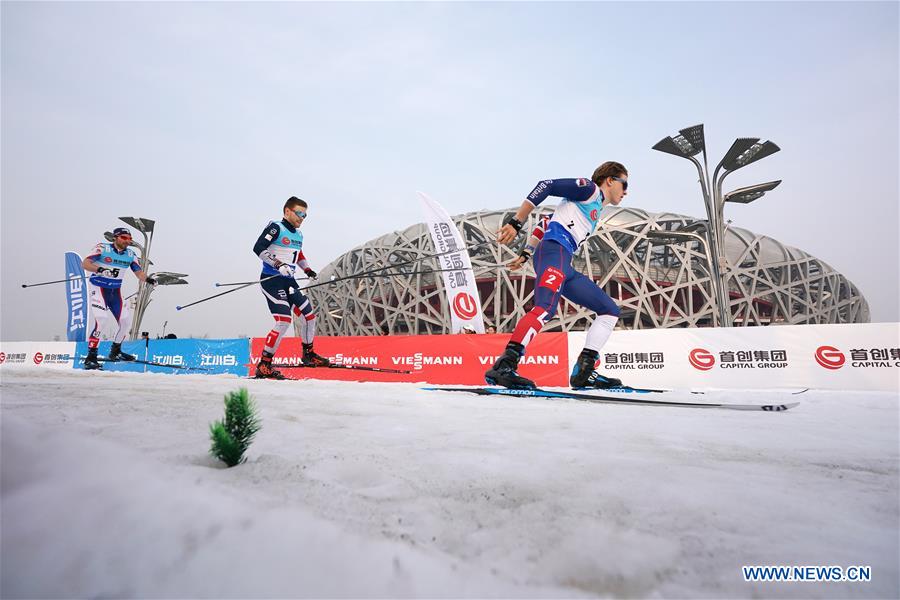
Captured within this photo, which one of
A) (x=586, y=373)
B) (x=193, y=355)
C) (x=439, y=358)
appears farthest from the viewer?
(x=193, y=355)

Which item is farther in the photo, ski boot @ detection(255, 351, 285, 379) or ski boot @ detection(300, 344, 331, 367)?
ski boot @ detection(300, 344, 331, 367)

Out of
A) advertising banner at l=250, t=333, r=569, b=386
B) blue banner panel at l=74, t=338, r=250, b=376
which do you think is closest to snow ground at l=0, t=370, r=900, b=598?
advertising banner at l=250, t=333, r=569, b=386

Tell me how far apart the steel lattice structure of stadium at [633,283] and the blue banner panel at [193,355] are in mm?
16472

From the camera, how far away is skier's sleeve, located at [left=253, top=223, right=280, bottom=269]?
21.1 ft

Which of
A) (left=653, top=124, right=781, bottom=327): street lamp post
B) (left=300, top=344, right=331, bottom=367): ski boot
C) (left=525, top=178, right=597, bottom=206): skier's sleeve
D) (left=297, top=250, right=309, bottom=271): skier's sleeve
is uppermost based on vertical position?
(left=653, top=124, right=781, bottom=327): street lamp post

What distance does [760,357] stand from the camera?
7.84m

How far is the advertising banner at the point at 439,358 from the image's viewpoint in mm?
8969

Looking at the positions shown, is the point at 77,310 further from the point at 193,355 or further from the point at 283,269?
the point at 283,269

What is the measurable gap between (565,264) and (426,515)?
3807 mm

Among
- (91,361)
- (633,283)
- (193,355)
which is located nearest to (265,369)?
(91,361)

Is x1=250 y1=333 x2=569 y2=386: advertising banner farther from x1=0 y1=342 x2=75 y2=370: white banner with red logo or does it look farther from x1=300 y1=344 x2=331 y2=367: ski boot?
x1=0 y1=342 x2=75 y2=370: white banner with red logo

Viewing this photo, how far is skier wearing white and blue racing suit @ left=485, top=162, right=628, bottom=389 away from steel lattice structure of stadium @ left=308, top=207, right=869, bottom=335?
23.7 meters

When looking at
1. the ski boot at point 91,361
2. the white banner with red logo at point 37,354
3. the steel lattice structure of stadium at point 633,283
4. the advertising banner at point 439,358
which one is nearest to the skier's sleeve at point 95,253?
the ski boot at point 91,361

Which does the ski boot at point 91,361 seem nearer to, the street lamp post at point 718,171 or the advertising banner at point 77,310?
the advertising banner at point 77,310
